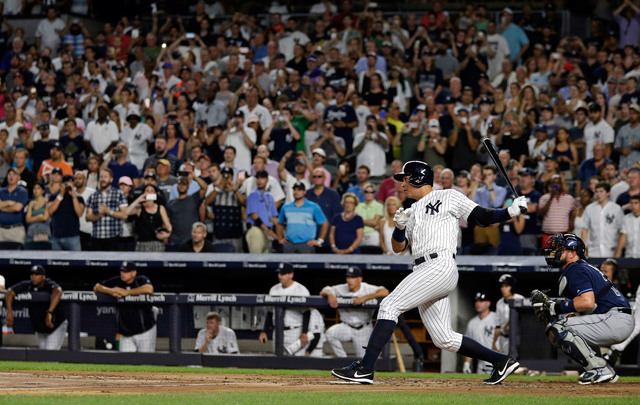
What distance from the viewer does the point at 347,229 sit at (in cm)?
1352

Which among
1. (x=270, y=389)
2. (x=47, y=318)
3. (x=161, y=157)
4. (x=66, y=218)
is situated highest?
(x=161, y=157)

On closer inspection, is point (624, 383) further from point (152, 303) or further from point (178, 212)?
point (178, 212)

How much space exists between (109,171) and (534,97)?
20.4ft

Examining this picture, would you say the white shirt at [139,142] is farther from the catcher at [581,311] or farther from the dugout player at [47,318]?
the catcher at [581,311]

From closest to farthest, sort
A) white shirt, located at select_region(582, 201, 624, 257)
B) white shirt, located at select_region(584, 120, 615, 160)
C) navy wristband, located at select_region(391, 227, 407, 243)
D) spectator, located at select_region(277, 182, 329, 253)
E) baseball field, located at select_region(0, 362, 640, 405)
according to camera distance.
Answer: baseball field, located at select_region(0, 362, 640, 405) < navy wristband, located at select_region(391, 227, 407, 243) < white shirt, located at select_region(582, 201, 624, 257) < spectator, located at select_region(277, 182, 329, 253) < white shirt, located at select_region(584, 120, 615, 160)

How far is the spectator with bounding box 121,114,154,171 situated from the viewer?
53.6ft

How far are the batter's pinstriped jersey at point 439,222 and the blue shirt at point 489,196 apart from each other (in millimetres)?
5792

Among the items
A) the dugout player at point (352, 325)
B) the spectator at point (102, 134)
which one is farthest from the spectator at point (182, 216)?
the spectator at point (102, 134)

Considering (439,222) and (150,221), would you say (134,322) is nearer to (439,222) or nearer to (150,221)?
(150,221)

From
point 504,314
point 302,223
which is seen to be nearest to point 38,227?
point 302,223

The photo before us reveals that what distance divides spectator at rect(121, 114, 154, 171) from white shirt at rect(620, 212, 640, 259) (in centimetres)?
730

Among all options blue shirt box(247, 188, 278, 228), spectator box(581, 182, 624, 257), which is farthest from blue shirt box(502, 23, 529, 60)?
blue shirt box(247, 188, 278, 228)

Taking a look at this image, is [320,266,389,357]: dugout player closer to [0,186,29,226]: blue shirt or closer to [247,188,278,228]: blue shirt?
[247,188,278,228]: blue shirt

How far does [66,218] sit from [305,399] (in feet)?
26.2
